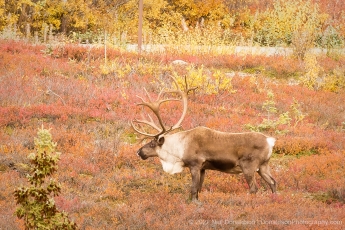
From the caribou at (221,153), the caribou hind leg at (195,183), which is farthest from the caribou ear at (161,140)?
the caribou hind leg at (195,183)

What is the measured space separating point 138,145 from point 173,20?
19660mm

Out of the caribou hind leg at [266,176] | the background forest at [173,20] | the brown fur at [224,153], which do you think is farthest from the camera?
the background forest at [173,20]

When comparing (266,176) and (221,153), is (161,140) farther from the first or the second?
(266,176)

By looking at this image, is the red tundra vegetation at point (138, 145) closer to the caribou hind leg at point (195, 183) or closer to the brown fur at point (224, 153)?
the caribou hind leg at point (195, 183)

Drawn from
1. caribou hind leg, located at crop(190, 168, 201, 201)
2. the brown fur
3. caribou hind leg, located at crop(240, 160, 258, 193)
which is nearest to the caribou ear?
the brown fur

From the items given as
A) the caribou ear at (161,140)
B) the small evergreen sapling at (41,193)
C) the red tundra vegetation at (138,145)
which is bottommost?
the red tundra vegetation at (138,145)

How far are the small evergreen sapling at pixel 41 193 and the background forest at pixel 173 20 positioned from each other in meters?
15.8

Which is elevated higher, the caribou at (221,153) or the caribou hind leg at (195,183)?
the caribou at (221,153)

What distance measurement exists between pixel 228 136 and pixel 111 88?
6.35 m

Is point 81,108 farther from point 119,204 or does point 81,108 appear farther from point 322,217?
point 322,217

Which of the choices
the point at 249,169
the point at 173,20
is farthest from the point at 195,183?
the point at 173,20

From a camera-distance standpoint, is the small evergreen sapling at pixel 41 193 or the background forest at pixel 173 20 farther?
the background forest at pixel 173 20

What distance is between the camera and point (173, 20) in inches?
1151

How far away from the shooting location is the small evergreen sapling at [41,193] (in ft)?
14.5
